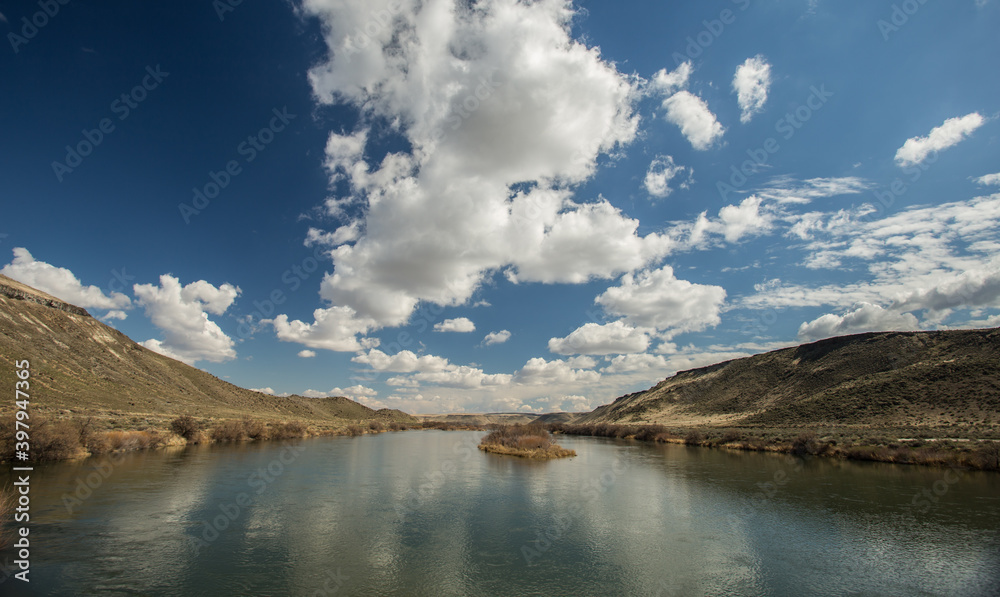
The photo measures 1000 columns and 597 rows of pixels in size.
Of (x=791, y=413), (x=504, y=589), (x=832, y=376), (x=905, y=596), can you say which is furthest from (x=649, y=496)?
(x=832, y=376)

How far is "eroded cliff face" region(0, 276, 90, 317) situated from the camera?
65000mm

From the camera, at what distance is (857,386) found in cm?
6144

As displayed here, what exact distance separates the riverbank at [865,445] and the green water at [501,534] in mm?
2467

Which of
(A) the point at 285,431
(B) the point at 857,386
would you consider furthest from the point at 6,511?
(B) the point at 857,386

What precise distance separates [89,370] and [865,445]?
93101 mm

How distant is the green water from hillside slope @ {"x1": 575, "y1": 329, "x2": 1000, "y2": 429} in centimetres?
2589

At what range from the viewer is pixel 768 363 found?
94875 mm

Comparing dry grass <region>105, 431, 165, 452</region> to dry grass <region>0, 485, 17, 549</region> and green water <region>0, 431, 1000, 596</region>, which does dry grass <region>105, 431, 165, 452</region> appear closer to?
green water <region>0, 431, 1000, 596</region>

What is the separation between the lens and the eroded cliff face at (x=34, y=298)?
65000 millimetres

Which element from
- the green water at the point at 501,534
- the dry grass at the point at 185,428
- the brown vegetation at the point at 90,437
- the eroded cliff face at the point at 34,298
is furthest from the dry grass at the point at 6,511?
the eroded cliff face at the point at 34,298

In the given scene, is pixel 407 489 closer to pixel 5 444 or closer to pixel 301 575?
pixel 301 575

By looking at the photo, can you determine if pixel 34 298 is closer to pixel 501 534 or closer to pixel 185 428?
pixel 185 428

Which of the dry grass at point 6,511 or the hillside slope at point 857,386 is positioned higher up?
the hillside slope at point 857,386

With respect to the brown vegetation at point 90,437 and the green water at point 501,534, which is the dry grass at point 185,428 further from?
the green water at point 501,534
